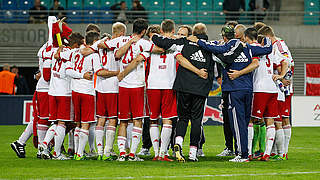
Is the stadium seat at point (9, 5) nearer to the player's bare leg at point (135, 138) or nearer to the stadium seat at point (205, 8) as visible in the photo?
the stadium seat at point (205, 8)

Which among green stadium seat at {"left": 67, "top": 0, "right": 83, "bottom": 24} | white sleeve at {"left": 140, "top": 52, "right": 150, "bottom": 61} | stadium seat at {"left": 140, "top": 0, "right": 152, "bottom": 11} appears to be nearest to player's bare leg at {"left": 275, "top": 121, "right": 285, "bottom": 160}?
white sleeve at {"left": 140, "top": 52, "right": 150, "bottom": 61}

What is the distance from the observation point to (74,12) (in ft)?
87.8

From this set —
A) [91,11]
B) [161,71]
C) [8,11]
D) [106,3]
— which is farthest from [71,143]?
[106,3]

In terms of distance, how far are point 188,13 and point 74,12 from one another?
5.19m

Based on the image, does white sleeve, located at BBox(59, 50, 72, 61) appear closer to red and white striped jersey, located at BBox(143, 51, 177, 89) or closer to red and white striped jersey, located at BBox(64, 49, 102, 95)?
red and white striped jersey, located at BBox(64, 49, 102, 95)

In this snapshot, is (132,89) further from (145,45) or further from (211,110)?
(211,110)

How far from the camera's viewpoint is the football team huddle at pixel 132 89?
973cm

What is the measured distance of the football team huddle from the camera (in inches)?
383

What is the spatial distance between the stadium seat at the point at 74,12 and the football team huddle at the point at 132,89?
51.9 ft

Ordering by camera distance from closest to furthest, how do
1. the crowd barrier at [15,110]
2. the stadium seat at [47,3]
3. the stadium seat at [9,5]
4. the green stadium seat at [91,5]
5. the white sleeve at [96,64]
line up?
the white sleeve at [96,64], the crowd barrier at [15,110], the stadium seat at [9,5], the green stadium seat at [91,5], the stadium seat at [47,3]

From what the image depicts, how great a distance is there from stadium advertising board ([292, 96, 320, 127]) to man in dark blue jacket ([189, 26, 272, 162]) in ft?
36.9

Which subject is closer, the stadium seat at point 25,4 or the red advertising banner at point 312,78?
the red advertising banner at point 312,78

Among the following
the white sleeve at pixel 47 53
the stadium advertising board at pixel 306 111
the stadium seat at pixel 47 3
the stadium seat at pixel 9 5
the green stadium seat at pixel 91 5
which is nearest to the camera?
the white sleeve at pixel 47 53

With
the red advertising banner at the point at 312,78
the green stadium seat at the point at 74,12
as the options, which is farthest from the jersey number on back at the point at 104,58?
the red advertising banner at the point at 312,78
